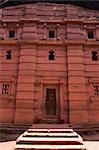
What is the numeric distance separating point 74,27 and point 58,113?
20.8ft

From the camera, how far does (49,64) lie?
13.2m

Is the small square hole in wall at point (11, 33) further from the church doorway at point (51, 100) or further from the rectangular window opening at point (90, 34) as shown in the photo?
the rectangular window opening at point (90, 34)

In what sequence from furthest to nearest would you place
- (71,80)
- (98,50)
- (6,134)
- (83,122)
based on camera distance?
(98,50), (71,80), (83,122), (6,134)

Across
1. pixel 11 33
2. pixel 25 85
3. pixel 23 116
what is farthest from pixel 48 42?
pixel 23 116

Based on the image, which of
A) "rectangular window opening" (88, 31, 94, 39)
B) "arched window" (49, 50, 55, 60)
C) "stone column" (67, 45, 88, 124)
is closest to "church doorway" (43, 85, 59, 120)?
"stone column" (67, 45, 88, 124)

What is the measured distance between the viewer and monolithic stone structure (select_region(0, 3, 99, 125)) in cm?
1215

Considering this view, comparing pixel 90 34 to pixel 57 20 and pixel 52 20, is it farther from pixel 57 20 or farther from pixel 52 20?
pixel 52 20

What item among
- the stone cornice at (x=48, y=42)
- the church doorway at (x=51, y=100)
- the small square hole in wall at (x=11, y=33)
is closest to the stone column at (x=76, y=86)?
the stone cornice at (x=48, y=42)

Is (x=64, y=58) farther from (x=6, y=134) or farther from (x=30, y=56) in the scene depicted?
(x=6, y=134)

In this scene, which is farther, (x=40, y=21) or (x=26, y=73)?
(x=40, y=21)

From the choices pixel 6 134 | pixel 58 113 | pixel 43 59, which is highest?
pixel 43 59

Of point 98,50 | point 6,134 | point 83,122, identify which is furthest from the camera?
point 98,50

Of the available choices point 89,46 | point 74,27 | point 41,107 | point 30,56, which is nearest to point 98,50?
point 89,46

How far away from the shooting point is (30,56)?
1320 cm
